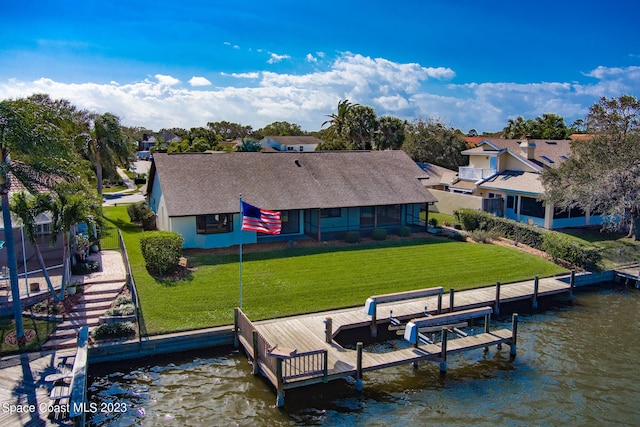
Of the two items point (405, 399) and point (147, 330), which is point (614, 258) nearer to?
point (405, 399)

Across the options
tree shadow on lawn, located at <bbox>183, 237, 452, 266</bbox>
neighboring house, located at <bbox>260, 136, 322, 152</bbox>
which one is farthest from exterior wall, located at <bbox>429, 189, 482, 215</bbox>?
neighboring house, located at <bbox>260, 136, 322, 152</bbox>

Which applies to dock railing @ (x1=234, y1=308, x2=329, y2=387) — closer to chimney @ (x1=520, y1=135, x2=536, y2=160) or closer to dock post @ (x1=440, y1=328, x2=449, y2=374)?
dock post @ (x1=440, y1=328, x2=449, y2=374)

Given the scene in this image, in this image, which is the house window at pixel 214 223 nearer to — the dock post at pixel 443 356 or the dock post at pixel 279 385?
the dock post at pixel 279 385

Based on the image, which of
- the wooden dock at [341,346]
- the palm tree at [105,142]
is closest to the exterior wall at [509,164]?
the wooden dock at [341,346]

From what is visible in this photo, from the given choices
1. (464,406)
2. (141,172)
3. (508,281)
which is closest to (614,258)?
(508,281)

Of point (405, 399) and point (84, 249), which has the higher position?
point (84, 249)

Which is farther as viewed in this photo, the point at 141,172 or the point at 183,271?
the point at 141,172
